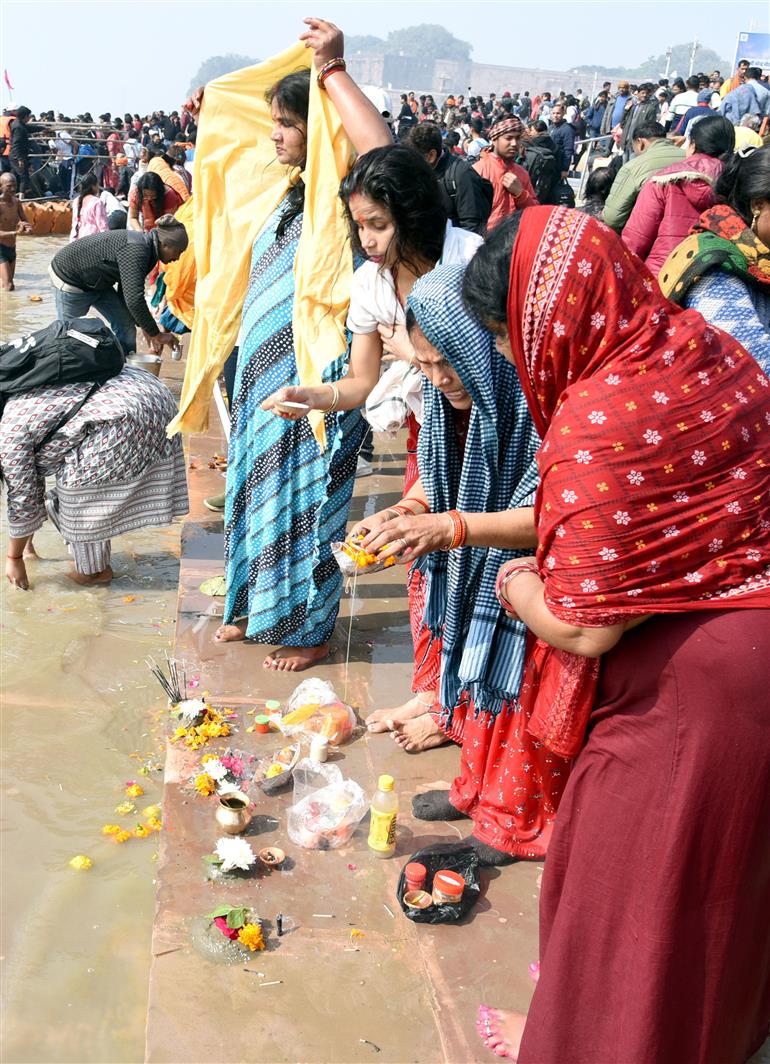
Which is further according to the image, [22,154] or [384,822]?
[22,154]

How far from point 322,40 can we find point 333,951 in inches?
110

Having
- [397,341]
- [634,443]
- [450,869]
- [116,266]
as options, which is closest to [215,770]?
[450,869]

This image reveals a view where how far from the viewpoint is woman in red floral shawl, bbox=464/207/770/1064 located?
1.54 m

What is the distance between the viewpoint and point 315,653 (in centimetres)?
375

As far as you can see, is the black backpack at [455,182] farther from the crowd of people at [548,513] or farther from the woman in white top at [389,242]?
the woman in white top at [389,242]

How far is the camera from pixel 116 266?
5832 mm

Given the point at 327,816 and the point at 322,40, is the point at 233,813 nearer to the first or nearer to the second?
the point at 327,816

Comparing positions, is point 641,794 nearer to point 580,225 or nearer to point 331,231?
point 580,225

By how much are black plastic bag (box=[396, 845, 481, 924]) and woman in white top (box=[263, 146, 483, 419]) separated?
53.7 inches

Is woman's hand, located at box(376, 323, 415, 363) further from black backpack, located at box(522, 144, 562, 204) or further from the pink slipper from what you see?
black backpack, located at box(522, 144, 562, 204)

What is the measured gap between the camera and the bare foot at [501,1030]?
2.13m

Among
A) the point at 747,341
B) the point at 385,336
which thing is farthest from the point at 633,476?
the point at 385,336

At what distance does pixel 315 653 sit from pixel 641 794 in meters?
2.17

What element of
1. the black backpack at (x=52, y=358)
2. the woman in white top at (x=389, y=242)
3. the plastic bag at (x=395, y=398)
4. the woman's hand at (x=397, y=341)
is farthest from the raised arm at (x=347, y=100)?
the black backpack at (x=52, y=358)
